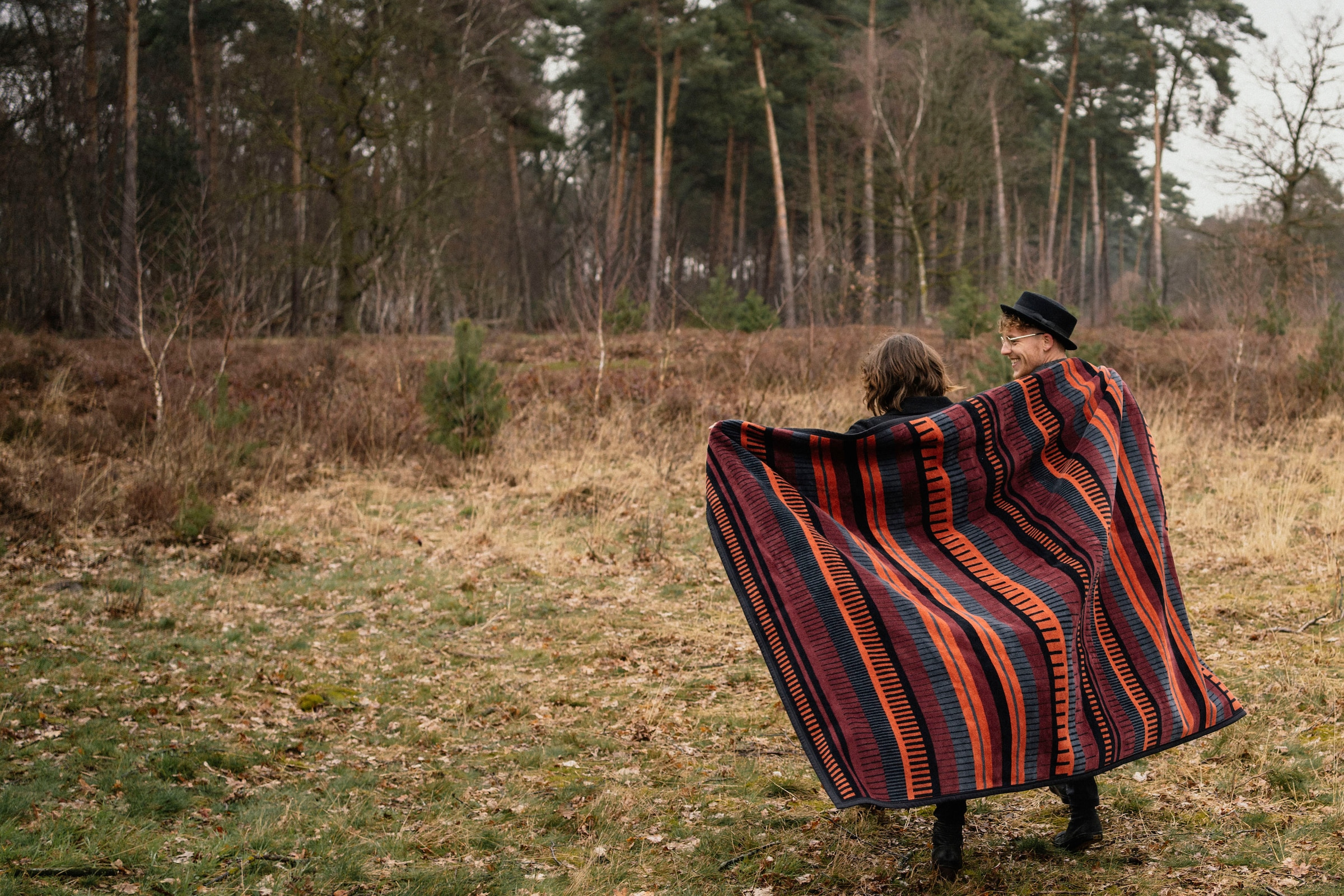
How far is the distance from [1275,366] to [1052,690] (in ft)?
43.5

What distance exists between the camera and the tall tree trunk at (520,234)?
1378 inches

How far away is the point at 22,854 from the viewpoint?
355 cm

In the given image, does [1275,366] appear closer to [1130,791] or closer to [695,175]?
[1130,791]

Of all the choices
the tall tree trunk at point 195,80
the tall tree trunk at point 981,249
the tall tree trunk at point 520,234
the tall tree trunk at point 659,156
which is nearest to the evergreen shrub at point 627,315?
the tall tree trunk at point 659,156

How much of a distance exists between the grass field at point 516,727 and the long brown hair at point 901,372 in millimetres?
1644

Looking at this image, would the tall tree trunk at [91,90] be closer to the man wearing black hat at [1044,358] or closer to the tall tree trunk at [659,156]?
the tall tree trunk at [659,156]

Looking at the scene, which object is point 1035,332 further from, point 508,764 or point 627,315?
point 627,315

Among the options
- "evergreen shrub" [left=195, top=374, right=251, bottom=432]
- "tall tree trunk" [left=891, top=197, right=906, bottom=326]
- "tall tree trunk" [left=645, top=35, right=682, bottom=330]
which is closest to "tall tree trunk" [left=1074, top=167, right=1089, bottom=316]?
"tall tree trunk" [left=891, top=197, right=906, bottom=326]

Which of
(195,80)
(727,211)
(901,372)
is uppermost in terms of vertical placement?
(195,80)

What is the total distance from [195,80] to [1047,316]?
2837 cm

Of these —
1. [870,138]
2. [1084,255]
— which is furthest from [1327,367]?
[1084,255]

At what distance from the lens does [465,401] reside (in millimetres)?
12117

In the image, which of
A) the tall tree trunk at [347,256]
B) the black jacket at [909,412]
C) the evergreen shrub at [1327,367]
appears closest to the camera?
the black jacket at [909,412]

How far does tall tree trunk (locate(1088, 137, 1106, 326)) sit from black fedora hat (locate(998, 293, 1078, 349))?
3677 centimetres
